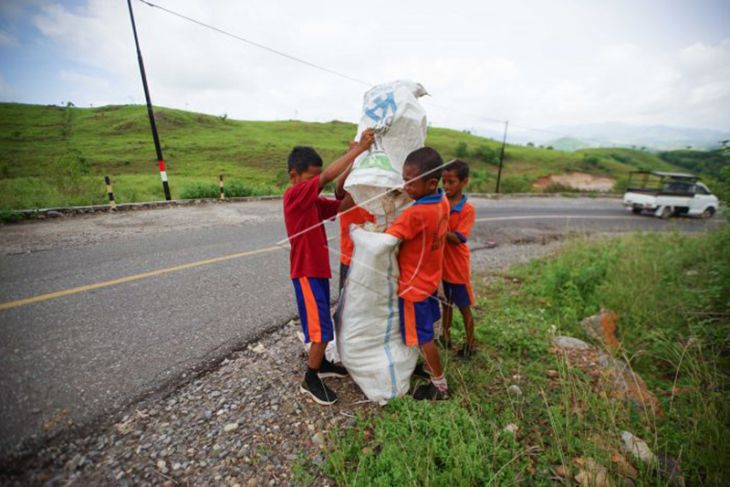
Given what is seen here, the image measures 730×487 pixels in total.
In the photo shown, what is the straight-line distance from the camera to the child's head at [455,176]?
8.24 ft

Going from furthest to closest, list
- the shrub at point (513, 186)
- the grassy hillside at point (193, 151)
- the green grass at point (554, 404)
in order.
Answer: the grassy hillside at point (193, 151)
the shrub at point (513, 186)
the green grass at point (554, 404)

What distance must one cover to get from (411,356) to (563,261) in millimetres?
4316

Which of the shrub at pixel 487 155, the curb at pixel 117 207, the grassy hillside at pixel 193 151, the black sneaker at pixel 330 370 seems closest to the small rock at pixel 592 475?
the black sneaker at pixel 330 370

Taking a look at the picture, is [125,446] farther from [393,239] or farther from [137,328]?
[393,239]

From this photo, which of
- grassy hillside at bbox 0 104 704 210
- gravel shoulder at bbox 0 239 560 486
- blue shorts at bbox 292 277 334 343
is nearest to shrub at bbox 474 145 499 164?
grassy hillside at bbox 0 104 704 210

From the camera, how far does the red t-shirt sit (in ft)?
6.91

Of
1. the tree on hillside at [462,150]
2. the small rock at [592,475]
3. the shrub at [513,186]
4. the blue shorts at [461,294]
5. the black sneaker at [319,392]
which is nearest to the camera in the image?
the small rock at [592,475]

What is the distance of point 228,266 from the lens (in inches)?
193

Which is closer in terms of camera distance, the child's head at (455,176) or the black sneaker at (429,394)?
the black sneaker at (429,394)

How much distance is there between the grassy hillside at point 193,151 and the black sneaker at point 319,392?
998 centimetres

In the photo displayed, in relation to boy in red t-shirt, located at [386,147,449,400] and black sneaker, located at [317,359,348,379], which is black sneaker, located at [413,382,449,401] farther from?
black sneaker, located at [317,359,348,379]

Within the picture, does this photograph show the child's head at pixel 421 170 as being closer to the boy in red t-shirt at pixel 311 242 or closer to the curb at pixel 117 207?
the boy in red t-shirt at pixel 311 242

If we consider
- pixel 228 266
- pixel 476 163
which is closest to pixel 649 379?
pixel 228 266

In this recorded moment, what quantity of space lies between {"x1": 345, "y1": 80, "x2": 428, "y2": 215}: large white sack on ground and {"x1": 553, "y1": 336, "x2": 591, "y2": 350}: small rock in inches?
91.7
